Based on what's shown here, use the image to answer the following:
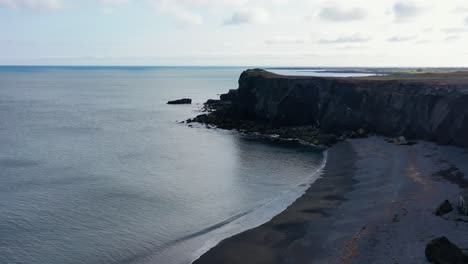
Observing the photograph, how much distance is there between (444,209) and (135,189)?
28.2 metres

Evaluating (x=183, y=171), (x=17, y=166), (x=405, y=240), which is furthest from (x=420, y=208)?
(x=17, y=166)

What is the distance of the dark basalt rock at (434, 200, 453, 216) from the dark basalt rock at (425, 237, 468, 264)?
8.27 m

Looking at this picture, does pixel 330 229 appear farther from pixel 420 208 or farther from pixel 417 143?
pixel 417 143

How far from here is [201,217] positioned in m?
37.9

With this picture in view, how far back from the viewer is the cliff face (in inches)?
2340

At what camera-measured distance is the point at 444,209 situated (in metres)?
32.5

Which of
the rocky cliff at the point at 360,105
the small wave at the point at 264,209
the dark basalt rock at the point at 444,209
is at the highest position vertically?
the rocky cliff at the point at 360,105

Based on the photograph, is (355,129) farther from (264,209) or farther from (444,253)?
(444,253)

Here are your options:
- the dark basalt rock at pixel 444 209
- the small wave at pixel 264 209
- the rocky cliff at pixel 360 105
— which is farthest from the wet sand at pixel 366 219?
the rocky cliff at pixel 360 105

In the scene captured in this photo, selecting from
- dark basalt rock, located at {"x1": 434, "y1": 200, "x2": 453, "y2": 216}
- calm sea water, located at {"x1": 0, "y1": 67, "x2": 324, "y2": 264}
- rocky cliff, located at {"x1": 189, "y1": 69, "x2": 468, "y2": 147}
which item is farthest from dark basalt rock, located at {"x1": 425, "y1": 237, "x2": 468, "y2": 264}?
rocky cliff, located at {"x1": 189, "y1": 69, "x2": 468, "y2": 147}

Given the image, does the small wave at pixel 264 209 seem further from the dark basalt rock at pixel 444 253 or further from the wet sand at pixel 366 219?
the dark basalt rock at pixel 444 253

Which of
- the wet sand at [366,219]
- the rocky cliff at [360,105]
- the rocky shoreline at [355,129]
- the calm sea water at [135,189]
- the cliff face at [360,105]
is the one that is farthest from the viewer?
the rocky cliff at [360,105]

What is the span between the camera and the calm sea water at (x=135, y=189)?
105 feet

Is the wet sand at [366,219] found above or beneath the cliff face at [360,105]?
beneath
